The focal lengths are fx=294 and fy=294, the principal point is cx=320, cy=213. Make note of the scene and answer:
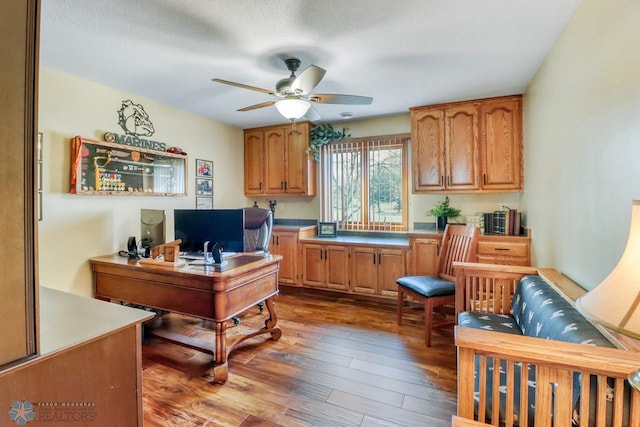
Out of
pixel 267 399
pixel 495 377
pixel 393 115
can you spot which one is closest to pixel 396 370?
pixel 267 399

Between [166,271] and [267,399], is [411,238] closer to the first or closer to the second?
[267,399]

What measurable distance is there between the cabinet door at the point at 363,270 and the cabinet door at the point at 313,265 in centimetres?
43

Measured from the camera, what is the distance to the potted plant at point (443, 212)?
11.9 ft

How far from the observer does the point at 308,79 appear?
6.77 feet

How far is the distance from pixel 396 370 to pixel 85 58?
3456 mm

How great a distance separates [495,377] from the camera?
115 cm

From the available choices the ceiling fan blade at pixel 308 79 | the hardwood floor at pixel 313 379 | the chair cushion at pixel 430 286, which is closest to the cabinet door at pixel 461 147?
the chair cushion at pixel 430 286

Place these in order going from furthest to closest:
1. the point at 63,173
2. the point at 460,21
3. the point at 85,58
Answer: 1. the point at 63,173
2. the point at 85,58
3. the point at 460,21

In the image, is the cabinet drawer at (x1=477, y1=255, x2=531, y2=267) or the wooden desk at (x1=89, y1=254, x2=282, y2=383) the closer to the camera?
the wooden desk at (x1=89, y1=254, x2=282, y2=383)

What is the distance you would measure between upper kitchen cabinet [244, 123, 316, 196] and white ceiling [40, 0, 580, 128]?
→ 1272mm

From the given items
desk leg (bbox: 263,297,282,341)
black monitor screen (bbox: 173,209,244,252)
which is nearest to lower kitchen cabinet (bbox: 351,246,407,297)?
desk leg (bbox: 263,297,282,341)

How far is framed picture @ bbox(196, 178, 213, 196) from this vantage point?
154 inches

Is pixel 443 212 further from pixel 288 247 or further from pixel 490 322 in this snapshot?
pixel 288 247

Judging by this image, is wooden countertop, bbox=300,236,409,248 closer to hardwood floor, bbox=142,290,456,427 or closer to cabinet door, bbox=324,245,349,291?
cabinet door, bbox=324,245,349,291
